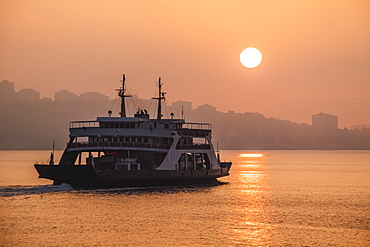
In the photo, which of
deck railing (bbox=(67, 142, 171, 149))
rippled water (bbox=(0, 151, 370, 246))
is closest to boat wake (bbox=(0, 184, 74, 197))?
rippled water (bbox=(0, 151, 370, 246))

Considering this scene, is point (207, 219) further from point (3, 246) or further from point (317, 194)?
point (317, 194)

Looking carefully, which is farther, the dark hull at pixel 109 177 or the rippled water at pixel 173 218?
the dark hull at pixel 109 177

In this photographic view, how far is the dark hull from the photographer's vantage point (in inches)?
2544

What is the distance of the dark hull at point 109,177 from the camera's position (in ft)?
212

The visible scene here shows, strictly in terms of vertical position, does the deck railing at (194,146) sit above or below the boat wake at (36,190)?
above

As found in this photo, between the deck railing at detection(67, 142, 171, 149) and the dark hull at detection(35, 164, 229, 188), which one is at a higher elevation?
the deck railing at detection(67, 142, 171, 149)

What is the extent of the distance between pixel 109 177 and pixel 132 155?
771 centimetres

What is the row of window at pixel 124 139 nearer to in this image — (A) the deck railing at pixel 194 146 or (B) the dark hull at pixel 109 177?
(A) the deck railing at pixel 194 146

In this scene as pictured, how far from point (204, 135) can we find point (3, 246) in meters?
43.1

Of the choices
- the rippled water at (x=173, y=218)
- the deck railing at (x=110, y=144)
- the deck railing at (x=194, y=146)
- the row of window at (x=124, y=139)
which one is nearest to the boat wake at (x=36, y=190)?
the rippled water at (x=173, y=218)

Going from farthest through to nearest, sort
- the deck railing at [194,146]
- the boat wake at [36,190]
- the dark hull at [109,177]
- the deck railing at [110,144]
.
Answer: the deck railing at [194,146] → the deck railing at [110,144] → the boat wake at [36,190] → the dark hull at [109,177]

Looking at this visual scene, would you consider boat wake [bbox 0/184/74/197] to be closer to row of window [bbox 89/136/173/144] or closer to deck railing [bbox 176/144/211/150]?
row of window [bbox 89/136/173/144]

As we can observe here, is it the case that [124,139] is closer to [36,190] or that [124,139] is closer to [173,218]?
[36,190]

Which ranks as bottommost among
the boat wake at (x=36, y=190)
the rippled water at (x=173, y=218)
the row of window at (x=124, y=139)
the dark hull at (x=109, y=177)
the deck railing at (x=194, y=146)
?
the rippled water at (x=173, y=218)
